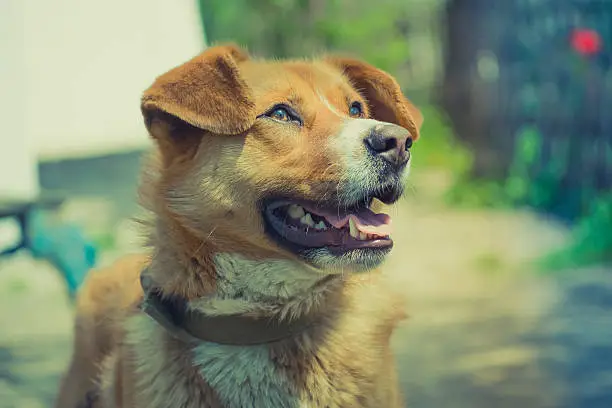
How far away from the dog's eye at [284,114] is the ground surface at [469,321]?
0.46 m

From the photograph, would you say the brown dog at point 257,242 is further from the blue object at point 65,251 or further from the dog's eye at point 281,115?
the blue object at point 65,251

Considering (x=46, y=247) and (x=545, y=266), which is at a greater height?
(x=46, y=247)

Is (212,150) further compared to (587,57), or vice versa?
(587,57)

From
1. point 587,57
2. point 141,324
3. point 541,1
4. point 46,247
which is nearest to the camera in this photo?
point 141,324

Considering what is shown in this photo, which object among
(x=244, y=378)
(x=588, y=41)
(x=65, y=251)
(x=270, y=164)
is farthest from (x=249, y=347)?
(x=588, y=41)

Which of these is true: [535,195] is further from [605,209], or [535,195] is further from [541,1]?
[541,1]

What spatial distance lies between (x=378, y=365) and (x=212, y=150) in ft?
2.47

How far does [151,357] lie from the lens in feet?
7.54

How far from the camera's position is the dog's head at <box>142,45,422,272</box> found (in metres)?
2.17

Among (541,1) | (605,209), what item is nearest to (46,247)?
(605,209)

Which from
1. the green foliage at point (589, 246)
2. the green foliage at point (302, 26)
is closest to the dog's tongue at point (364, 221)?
the green foliage at point (589, 246)

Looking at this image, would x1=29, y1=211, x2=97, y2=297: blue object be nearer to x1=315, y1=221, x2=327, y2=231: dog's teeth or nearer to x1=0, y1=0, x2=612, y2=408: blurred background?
x1=0, y1=0, x2=612, y2=408: blurred background

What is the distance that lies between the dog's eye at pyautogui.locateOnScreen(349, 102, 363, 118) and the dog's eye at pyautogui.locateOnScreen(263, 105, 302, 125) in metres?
0.26

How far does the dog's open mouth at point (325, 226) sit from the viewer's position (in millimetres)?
2223
